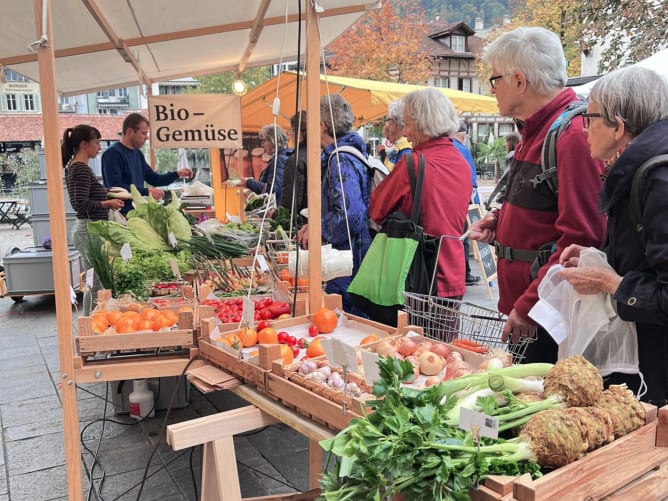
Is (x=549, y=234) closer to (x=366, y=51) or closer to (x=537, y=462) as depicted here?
(x=537, y=462)

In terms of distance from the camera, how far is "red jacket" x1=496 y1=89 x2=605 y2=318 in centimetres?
202

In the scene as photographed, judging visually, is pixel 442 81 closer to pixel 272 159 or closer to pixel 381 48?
pixel 381 48

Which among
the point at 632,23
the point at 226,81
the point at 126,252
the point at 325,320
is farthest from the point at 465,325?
the point at 226,81

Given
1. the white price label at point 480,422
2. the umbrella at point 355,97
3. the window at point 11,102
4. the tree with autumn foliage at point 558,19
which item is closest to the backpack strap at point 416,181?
the white price label at point 480,422

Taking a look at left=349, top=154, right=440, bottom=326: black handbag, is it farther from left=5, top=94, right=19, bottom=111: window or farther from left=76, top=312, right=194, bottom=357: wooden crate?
left=5, top=94, right=19, bottom=111: window

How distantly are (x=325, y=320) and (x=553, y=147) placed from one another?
3.90 feet

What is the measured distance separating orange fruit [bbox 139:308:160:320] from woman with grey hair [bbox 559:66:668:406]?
1893mm

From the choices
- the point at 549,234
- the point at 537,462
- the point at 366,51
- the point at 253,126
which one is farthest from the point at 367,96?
the point at 366,51

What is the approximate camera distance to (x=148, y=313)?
9.20 feet

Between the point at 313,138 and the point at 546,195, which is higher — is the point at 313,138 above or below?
above

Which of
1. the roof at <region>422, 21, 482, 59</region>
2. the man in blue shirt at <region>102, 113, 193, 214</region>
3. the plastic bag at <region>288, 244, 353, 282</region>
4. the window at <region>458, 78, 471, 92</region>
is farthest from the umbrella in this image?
the window at <region>458, 78, 471, 92</region>

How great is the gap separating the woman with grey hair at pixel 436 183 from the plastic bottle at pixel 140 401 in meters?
2.05

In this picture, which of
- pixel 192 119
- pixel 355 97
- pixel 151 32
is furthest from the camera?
pixel 355 97

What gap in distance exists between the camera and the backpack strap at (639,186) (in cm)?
158
